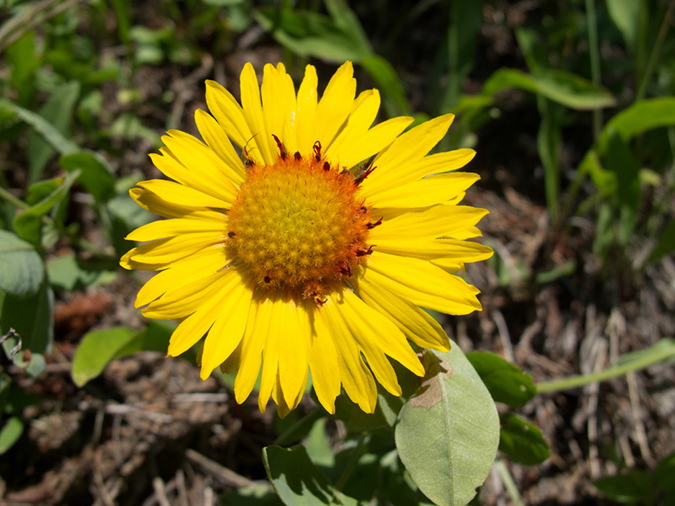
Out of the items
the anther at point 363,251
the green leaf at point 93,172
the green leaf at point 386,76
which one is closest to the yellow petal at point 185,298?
the anther at point 363,251

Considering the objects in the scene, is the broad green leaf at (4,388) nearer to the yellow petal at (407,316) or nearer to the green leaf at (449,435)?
the yellow petal at (407,316)

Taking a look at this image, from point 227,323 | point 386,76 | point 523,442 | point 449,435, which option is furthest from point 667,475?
point 386,76

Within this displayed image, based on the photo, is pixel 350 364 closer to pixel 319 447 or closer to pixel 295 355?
pixel 295 355

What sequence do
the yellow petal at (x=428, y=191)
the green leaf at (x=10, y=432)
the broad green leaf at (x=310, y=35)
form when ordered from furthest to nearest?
1. the broad green leaf at (x=310, y=35)
2. the green leaf at (x=10, y=432)
3. the yellow petal at (x=428, y=191)

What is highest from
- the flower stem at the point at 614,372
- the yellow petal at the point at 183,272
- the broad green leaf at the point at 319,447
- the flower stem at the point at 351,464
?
the yellow petal at the point at 183,272

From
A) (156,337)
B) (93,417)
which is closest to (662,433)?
(156,337)

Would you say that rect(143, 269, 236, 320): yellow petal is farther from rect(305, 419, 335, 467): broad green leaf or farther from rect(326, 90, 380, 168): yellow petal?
rect(305, 419, 335, 467): broad green leaf

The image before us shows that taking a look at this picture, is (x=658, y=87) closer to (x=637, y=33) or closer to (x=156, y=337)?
(x=637, y=33)
